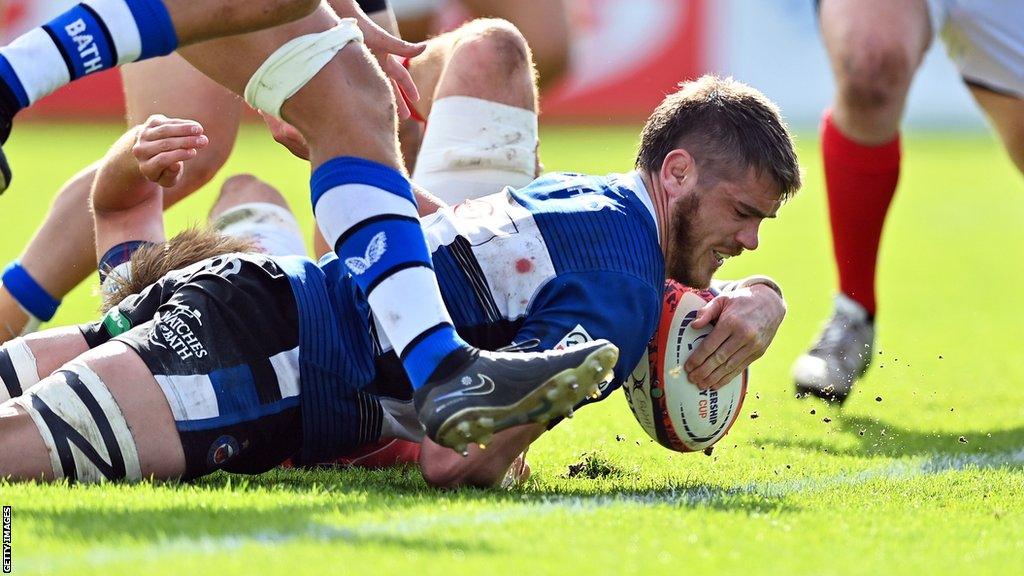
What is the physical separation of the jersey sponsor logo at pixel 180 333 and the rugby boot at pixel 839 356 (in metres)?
2.47

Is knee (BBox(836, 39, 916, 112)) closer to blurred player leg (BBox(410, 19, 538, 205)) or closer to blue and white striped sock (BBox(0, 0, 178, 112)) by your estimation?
blurred player leg (BBox(410, 19, 538, 205))

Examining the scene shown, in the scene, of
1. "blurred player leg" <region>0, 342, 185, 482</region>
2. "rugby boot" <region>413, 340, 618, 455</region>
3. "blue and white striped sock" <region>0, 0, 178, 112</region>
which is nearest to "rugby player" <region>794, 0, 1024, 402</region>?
"rugby boot" <region>413, 340, 618, 455</region>

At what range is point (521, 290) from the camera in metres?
3.12

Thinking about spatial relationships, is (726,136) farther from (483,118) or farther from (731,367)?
(483,118)

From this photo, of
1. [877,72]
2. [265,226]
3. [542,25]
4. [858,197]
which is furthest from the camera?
[542,25]

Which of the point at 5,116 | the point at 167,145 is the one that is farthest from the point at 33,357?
the point at 5,116

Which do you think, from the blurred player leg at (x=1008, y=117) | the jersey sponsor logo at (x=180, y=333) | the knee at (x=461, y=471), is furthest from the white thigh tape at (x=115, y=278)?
the blurred player leg at (x=1008, y=117)

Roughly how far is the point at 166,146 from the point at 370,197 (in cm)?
86

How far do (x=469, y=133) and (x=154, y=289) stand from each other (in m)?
1.24

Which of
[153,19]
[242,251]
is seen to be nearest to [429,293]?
[153,19]

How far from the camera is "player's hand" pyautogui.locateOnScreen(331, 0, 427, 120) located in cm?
318

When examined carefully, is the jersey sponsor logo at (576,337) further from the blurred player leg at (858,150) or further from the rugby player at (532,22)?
the rugby player at (532,22)

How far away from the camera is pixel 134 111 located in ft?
Result: 14.9

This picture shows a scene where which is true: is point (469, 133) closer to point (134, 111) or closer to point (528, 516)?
point (134, 111)
